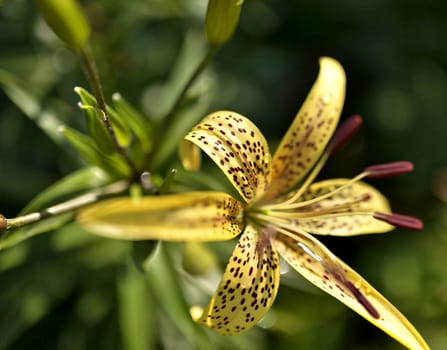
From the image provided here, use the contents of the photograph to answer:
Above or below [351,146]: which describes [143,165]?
above

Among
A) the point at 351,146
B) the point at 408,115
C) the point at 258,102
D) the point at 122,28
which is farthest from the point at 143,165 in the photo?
the point at 408,115

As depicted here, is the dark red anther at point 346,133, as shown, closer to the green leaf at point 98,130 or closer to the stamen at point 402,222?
the stamen at point 402,222

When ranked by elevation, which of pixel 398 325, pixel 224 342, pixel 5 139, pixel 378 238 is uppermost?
pixel 5 139

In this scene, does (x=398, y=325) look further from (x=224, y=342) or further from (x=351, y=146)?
(x=351, y=146)

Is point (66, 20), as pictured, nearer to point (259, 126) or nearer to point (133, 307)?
point (133, 307)

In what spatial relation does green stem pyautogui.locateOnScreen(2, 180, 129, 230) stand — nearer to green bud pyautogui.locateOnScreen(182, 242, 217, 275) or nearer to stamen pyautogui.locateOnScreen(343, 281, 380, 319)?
green bud pyautogui.locateOnScreen(182, 242, 217, 275)

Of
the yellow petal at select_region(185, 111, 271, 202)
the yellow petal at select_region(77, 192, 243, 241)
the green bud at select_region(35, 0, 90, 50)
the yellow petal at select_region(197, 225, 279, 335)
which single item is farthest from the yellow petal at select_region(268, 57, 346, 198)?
the green bud at select_region(35, 0, 90, 50)
